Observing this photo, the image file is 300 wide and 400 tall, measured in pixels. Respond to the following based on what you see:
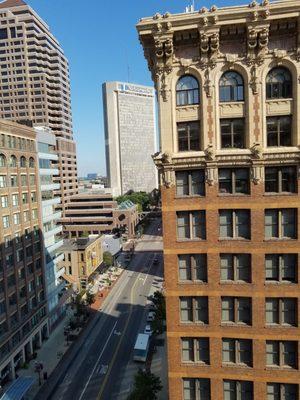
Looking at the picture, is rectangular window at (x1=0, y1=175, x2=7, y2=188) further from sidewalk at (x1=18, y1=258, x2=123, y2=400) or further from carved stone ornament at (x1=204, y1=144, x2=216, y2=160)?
carved stone ornament at (x1=204, y1=144, x2=216, y2=160)

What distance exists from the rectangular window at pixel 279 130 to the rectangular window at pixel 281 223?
3964mm

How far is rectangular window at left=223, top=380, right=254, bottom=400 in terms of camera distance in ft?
72.4

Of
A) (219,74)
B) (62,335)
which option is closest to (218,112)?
(219,74)

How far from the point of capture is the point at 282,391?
2159 cm

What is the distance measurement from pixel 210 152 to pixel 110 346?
4995 cm

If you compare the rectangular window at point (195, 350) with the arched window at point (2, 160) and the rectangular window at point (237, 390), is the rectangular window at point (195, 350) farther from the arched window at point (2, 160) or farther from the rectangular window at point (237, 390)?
the arched window at point (2, 160)

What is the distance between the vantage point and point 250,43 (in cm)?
1975

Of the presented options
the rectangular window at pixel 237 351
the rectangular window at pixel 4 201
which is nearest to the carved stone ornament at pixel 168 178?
the rectangular window at pixel 237 351

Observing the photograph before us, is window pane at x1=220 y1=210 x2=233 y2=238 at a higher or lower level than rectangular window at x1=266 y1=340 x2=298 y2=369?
higher

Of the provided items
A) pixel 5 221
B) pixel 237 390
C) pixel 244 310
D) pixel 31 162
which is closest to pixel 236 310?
pixel 244 310

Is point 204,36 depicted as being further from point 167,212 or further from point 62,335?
→ point 62,335

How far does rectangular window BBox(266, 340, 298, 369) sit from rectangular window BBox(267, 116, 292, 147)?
39.6ft

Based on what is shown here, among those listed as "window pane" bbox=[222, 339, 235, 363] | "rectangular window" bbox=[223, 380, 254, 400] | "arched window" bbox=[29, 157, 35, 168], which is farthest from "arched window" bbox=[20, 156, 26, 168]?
"rectangular window" bbox=[223, 380, 254, 400]

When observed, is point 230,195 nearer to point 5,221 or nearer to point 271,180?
point 271,180
